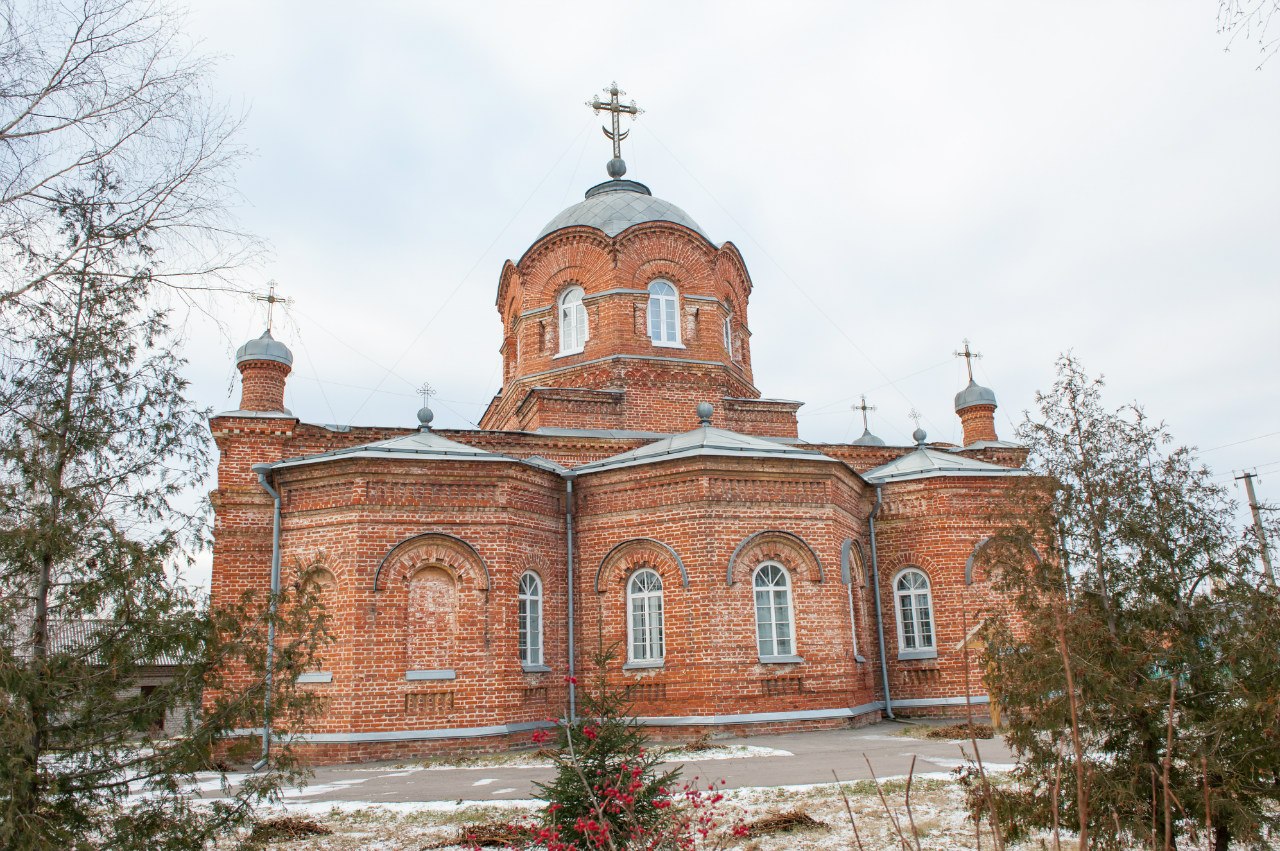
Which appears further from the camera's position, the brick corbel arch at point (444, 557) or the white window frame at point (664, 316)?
the white window frame at point (664, 316)

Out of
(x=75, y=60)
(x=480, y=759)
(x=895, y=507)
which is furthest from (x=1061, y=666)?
(x=895, y=507)

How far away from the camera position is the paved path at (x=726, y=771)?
8.84 metres

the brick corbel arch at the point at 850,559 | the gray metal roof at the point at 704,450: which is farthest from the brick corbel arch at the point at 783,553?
the gray metal roof at the point at 704,450

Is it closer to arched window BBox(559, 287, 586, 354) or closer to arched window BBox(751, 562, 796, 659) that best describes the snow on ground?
arched window BBox(751, 562, 796, 659)

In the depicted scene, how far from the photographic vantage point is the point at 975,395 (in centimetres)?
2144

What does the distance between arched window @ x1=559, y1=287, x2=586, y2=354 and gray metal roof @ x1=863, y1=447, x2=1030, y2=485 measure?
20.0ft

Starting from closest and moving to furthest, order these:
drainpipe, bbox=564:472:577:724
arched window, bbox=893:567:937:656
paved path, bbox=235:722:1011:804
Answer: paved path, bbox=235:722:1011:804 → drainpipe, bbox=564:472:577:724 → arched window, bbox=893:567:937:656

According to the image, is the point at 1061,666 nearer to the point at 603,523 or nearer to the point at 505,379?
the point at 603,523

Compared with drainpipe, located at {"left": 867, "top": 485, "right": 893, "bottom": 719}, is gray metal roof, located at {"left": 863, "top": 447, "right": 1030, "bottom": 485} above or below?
above

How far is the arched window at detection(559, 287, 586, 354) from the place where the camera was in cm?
1838

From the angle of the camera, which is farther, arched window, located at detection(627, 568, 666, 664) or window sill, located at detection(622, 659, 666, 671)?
arched window, located at detection(627, 568, 666, 664)

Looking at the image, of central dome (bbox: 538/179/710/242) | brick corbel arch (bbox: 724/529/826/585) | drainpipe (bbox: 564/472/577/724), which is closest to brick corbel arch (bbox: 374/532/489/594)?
drainpipe (bbox: 564/472/577/724)

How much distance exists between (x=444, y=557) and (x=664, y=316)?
751 centimetres

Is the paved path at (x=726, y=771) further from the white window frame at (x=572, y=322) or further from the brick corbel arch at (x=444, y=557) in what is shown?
the white window frame at (x=572, y=322)
